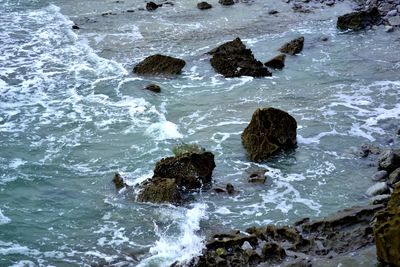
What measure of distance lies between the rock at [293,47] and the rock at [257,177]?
9.41 meters

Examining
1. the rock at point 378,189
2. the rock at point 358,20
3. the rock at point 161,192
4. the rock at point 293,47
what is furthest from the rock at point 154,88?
the rock at point 358,20

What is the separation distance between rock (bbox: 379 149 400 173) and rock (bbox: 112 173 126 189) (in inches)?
220

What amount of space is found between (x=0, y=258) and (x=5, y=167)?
388cm

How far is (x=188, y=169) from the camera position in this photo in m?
12.1

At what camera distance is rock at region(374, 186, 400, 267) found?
8031 millimetres

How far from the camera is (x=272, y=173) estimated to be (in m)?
12.7

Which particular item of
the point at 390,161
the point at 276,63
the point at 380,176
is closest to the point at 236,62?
the point at 276,63

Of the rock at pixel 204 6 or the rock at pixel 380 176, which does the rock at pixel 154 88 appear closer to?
the rock at pixel 380 176

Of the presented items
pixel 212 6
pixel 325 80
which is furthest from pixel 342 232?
pixel 212 6

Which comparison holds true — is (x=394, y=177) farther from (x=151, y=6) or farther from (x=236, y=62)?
(x=151, y=6)

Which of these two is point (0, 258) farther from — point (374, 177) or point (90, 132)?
point (374, 177)

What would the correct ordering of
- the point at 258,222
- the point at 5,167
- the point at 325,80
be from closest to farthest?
the point at 258,222
the point at 5,167
the point at 325,80

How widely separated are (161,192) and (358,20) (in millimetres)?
15269

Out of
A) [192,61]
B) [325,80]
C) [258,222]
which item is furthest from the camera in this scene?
[192,61]
